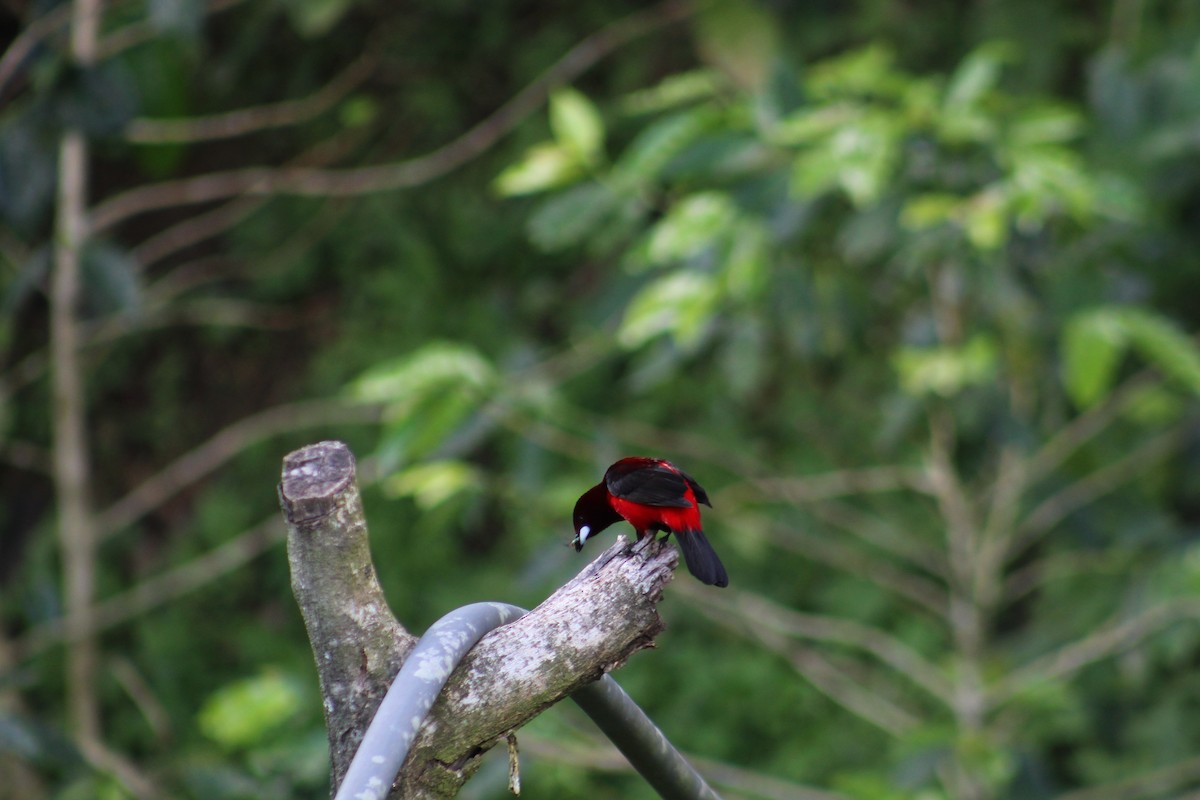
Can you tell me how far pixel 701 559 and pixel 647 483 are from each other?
0.06 metres

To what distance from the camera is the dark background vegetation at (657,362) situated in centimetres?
188

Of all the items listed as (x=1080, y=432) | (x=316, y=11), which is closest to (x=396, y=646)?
A: (x=1080, y=432)

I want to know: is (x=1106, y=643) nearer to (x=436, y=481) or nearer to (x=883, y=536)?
(x=883, y=536)

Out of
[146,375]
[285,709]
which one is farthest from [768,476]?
[146,375]

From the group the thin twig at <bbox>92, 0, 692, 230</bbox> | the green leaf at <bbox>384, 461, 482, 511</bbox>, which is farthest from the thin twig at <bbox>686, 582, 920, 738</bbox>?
the thin twig at <bbox>92, 0, 692, 230</bbox>

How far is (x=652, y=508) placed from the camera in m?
0.80

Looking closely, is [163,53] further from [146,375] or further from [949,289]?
[146,375]

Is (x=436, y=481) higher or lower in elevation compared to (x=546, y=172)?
lower

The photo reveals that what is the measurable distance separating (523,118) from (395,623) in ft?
8.83

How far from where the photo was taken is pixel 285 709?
1973 mm

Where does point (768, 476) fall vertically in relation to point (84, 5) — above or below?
below

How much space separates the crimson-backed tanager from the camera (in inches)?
31.5

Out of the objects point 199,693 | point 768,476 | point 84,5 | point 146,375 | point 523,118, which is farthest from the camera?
point 146,375

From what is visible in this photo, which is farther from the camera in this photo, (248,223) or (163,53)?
(248,223)
